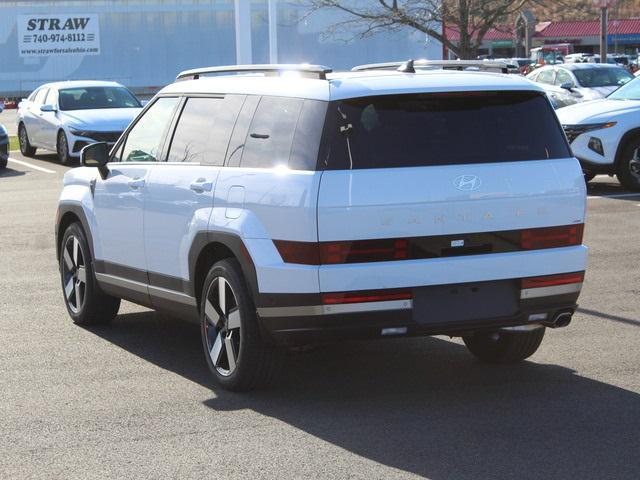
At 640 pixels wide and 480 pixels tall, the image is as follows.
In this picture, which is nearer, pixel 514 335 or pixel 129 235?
pixel 514 335

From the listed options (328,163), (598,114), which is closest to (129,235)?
(328,163)

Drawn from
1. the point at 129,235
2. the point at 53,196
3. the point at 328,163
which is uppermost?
the point at 328,163

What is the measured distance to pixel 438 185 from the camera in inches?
247

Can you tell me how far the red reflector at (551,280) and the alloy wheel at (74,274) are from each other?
3503 mm

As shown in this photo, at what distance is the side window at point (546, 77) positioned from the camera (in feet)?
91.8

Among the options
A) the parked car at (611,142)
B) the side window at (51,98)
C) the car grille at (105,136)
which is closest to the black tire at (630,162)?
the parked car at (611,142)

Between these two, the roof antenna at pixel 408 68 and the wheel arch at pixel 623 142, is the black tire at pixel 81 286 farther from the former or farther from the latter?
the wheel arch at pixel 623 142

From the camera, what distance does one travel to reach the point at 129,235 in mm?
7918

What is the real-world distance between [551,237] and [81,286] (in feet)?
12.2

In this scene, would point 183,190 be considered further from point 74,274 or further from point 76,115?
point 76,115

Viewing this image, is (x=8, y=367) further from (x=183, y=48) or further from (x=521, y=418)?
(x=183, y=48)

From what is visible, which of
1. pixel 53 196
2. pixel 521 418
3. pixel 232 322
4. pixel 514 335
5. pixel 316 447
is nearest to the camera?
pixel 316 447

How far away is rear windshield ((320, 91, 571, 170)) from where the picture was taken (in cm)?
626

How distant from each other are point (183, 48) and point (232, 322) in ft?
153
